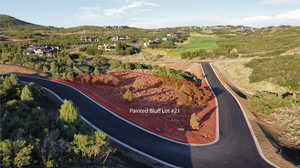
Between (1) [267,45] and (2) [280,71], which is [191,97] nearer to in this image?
(2) [280,71]

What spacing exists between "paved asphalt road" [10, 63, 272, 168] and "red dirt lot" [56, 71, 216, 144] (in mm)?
1171

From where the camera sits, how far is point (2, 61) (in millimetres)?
37594

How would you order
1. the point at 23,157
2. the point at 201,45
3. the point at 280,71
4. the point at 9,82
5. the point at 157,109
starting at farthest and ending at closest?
1. the point at 201,45
2. the point at 280,71
3. the point at 157,109
4. the point at 9,82
5. the point at 23,157

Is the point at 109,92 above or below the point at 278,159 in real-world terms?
above

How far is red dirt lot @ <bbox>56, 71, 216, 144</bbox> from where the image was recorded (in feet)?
56.8

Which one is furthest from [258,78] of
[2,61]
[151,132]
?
[2,61]

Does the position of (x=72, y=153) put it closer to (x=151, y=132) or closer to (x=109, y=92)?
(x=151, y=132)

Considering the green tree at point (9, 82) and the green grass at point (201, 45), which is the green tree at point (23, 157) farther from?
the green grass at point (201, 45)

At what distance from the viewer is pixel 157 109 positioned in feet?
71.0

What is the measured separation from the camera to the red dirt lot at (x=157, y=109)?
56.8ft

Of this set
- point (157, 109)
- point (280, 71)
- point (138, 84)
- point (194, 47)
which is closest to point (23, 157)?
point (157, 109)

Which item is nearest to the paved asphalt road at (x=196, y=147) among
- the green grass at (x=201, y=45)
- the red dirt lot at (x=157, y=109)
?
the red dirt lot at (x=157, y=109)

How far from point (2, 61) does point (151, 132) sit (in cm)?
3854

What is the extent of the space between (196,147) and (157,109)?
7768 millimetres
